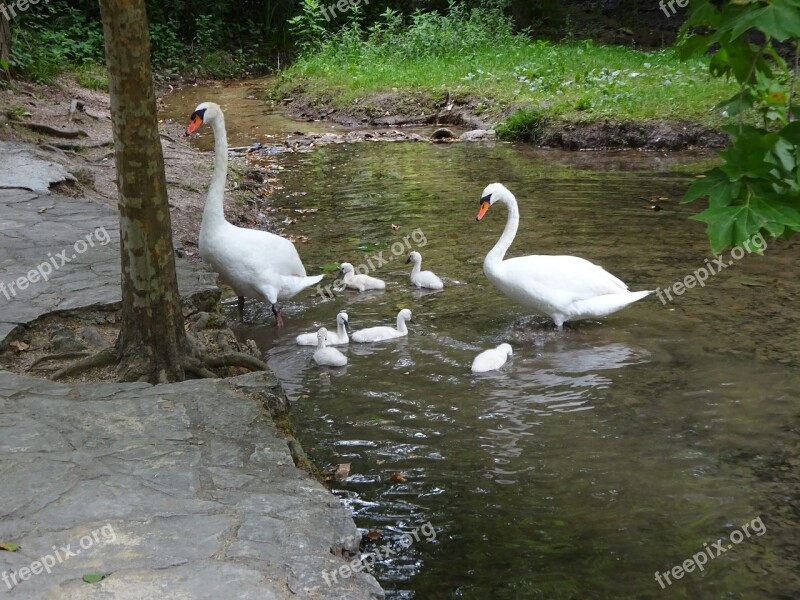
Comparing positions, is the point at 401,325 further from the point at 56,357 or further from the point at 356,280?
the point at 56,357

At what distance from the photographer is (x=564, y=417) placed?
19.3ft

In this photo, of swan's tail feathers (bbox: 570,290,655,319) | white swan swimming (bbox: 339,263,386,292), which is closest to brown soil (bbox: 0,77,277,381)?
white swan swimming (bbox: 339,263,386,292)

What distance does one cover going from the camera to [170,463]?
402 centimetres

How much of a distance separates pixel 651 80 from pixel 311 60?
988cm

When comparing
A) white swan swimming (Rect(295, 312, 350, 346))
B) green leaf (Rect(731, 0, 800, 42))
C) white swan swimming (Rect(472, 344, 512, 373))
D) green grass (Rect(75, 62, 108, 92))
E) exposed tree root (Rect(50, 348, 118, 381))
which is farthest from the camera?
green grass (Rect(75, 62, 108, 92))

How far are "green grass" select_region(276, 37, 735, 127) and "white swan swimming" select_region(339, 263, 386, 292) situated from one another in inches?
291

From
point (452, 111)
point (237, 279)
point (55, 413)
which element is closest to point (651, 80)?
point (452, 111)

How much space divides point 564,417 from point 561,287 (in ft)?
6.06

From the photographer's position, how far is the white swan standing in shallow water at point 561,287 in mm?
7484

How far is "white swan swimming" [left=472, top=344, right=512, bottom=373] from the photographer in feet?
21.7

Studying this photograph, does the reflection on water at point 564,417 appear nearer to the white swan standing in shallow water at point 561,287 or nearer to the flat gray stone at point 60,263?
the white swan standing in shallow water at point 561,287

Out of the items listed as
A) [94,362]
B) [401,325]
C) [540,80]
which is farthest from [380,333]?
[540,80]

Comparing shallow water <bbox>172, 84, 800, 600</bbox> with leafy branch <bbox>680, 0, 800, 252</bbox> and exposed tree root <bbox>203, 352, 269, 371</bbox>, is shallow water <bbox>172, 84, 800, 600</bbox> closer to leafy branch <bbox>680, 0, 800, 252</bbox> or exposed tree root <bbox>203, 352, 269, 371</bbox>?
exposed tree root <bbox>203, 352, 269, 371</bbox>

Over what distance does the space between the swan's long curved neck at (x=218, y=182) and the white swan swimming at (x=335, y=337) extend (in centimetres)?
118
